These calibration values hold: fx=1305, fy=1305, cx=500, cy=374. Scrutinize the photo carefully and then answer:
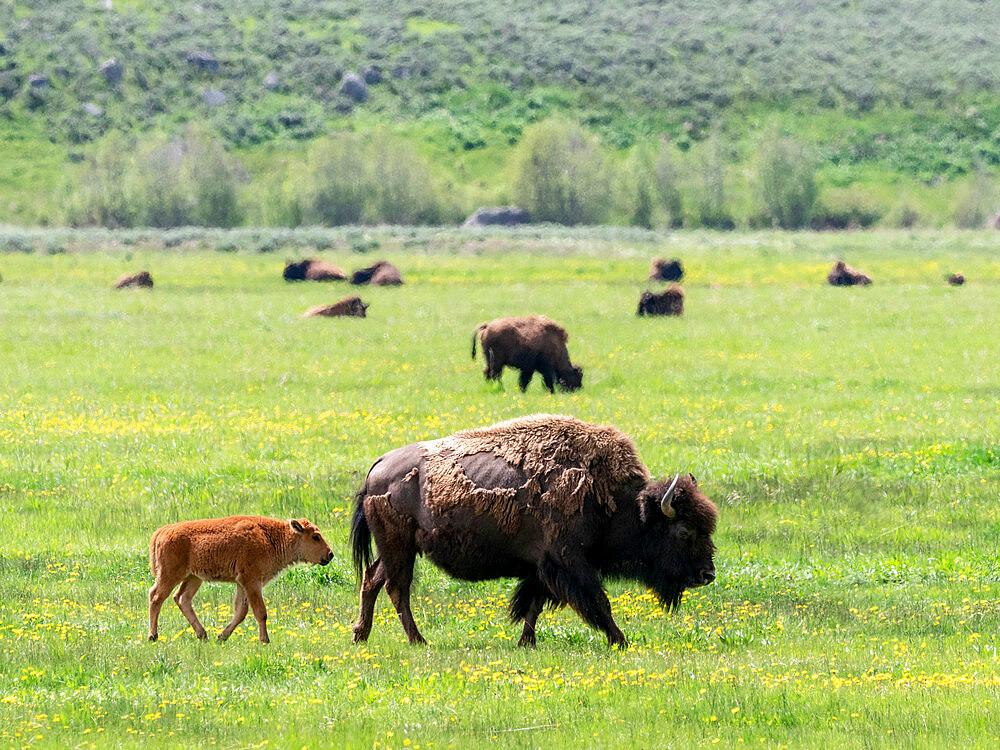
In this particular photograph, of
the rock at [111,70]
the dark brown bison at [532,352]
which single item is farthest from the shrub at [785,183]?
the dark brown bison at [532,352]

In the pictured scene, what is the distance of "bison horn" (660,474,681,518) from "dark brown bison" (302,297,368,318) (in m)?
29.0

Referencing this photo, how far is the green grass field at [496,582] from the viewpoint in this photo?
7961mm

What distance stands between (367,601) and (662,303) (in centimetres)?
2871

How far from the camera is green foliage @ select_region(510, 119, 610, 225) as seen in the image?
4176 inches

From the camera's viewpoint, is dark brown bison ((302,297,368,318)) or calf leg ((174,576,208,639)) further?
dark brown bison ((302,297,368,318))

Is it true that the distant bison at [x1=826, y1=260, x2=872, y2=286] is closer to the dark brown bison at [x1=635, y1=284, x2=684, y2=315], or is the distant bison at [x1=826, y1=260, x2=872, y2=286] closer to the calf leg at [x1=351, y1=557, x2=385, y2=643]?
the dark brown bison at [x1=635, y1=284, x2=684, y2=315]

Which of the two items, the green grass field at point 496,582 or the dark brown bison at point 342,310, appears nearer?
the green grass field at point 496,582

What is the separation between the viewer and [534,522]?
10.3 metres

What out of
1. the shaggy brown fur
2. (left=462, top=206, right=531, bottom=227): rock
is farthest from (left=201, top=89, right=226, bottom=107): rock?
the shaggy brown fur

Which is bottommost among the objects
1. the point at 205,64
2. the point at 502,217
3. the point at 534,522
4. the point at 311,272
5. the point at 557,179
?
the point at 502,217

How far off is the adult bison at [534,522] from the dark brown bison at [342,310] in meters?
Result: 28.2

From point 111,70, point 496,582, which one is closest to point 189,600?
point 496,582

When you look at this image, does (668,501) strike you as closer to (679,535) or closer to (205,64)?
(679,535)

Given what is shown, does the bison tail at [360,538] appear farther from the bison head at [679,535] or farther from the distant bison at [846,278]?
the distant bison at [846,278]
